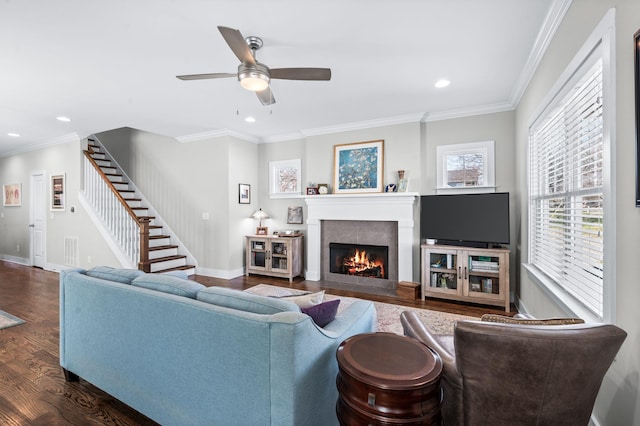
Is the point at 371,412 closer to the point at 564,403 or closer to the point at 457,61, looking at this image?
the point at 564,403

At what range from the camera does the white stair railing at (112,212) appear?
5.08m

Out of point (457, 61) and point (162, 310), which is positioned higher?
point (457, 61)

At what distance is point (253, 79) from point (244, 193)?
342 cm

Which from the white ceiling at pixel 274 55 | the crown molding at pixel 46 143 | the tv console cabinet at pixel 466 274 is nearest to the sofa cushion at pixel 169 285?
the white ceiling at pixel 274 55

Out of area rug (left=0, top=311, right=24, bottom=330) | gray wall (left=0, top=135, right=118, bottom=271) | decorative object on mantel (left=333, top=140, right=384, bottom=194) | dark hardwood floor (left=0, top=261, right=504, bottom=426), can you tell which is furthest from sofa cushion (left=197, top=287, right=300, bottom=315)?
gray wall (left=0, top=135, right=118, bottom=271)

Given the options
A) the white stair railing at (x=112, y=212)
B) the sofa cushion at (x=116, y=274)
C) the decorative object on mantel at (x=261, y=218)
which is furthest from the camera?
the decorative object on mantel at (x=261, y=218)

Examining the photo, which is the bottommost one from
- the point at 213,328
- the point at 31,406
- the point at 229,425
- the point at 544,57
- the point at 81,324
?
the point at 31,406

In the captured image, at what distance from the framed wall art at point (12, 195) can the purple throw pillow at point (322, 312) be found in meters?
8.47

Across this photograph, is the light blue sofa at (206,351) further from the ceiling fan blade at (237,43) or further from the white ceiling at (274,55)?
the white ceiling at (274,55)

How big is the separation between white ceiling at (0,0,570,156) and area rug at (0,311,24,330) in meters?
2.60

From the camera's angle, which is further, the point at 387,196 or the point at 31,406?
the point at 387,196

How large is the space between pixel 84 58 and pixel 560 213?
435 cm

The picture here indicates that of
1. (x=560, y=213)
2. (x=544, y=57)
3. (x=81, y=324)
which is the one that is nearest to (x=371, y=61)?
(x=544, y=57)

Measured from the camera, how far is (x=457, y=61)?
2.78 m
